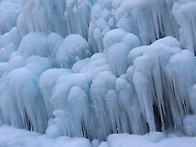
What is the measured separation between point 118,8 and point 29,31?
2.39 meters

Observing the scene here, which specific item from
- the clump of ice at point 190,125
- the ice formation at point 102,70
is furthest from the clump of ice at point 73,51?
the clump of ice at point 190,125

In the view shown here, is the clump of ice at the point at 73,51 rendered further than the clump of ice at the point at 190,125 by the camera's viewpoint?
Yes

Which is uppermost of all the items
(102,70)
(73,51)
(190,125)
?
(73,51)

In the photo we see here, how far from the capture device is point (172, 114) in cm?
469

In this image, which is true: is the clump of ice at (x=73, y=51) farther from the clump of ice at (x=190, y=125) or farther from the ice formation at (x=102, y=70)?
the clump of ice at (x=190, y=125)

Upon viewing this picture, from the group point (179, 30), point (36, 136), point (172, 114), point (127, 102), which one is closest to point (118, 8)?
point (179, 30)

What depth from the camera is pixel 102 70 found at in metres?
5.23

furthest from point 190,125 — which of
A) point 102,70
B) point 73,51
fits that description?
point 73,51

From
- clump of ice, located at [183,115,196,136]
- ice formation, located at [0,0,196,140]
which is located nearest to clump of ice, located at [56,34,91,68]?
ice formation, located at [0,0,196,140]

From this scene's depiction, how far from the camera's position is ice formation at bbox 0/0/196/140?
458cm

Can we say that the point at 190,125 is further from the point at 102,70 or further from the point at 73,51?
the point at 73,51

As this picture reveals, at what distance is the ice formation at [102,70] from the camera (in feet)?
15.0

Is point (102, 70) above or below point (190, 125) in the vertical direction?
above

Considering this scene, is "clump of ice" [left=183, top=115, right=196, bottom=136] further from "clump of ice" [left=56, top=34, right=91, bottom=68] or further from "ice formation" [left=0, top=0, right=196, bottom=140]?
"clump of ice" [left=56, top=34, right=91, bottom=68]
